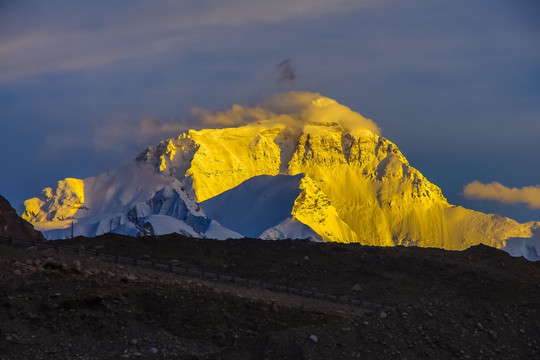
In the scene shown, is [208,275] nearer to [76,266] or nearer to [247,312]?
[76,266]

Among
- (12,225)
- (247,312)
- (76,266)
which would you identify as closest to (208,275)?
(76,266)

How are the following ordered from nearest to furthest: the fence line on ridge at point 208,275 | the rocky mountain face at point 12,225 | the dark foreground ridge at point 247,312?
the dark foreground ridge at point 247,312
the fence line on ridge at point 208,275
the rocky mountain face at point 12,225

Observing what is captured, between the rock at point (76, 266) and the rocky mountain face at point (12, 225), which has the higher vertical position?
the rocky mountain face at point (12, 225)

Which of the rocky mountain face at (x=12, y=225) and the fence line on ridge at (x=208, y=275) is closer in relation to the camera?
the fence line on ridge at (x=208, y=275)

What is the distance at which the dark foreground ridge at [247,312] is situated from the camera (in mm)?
40062

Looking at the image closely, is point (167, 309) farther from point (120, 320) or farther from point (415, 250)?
point (415, 250)

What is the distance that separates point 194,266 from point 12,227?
37.7 feet

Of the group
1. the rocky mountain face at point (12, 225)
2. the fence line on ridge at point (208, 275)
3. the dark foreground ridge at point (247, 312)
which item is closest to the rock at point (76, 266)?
the dark foreground ridge at point (247, 312)

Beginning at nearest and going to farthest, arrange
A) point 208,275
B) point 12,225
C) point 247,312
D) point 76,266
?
1. point 247,312
2. point 76,266
3. point 208,275
4. point 12,225

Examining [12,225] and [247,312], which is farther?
[12,225]

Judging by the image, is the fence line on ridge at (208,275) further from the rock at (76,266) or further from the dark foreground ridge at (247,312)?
the rock at (76,266)

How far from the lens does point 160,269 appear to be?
5291 cm

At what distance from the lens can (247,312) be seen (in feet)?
147

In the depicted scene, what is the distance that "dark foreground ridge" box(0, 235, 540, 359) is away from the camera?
131 ft
